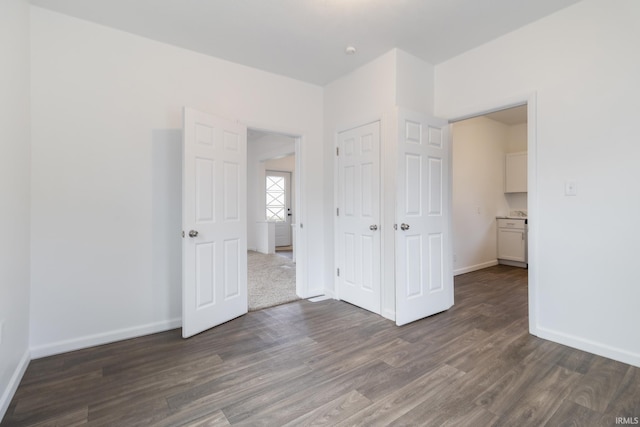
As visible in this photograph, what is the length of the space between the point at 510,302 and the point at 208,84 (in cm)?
398

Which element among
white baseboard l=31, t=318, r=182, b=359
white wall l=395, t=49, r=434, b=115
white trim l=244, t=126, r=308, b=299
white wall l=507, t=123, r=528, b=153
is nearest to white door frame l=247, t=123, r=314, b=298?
white trim l=244, t=126, r=308, b=299

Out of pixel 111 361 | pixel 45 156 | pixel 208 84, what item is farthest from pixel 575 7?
pixel 111 361

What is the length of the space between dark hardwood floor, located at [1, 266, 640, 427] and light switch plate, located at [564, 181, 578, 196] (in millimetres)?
1191

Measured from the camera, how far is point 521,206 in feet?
18.7

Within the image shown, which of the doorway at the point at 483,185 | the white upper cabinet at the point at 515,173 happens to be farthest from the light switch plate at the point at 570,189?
the white upper cabinet at the point at 515,173

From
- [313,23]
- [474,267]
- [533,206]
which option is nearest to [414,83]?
[313,23]

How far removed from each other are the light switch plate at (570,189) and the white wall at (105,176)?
3143 millimetres

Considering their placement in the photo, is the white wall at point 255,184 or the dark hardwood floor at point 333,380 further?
the white wall at point 255,184

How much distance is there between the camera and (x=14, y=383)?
1841 mm

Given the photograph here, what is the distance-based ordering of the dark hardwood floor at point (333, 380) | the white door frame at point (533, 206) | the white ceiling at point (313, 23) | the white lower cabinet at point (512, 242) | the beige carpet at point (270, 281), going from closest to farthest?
1. the dark hardwood floor at point (333, 380)
2. the white ceiling at point (313, 23)
3. the white door frame at point (533, 206)
4. the beige carpet at point (270, 281)
5. the white lower cabinet at point (512, 242)

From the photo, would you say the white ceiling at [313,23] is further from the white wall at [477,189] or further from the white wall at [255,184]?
the white wall at [255,184]

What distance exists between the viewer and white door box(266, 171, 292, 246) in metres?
8.17

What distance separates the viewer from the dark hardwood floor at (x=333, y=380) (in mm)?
1606

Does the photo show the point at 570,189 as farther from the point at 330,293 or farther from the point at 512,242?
the point at 512,242
